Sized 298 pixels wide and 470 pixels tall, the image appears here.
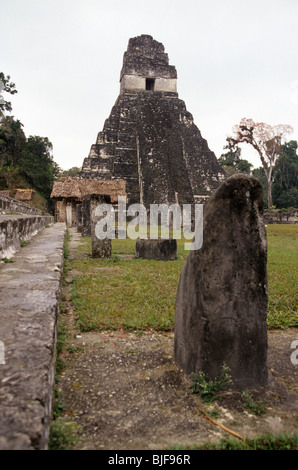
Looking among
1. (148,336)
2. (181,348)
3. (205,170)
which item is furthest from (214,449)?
(205,170)

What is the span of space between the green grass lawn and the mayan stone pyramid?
53.2ft

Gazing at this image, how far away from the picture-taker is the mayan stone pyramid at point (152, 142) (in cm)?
2352

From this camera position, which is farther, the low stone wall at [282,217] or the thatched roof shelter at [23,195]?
the low stone wall at [282,217]

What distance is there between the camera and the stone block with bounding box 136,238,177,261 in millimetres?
7430

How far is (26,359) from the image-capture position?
1581mm

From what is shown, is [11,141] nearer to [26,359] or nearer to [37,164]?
[37,164]

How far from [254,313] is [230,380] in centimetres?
42

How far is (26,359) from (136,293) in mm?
2754

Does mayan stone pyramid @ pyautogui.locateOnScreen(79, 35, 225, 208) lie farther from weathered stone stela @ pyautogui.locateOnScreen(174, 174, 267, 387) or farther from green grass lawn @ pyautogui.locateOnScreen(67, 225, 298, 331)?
weathered stone stela @ pyautogui.locateOnScreen(174, 174, 267, 387)

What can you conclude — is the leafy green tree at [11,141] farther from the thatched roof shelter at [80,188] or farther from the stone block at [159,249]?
the stone block at [159,249]

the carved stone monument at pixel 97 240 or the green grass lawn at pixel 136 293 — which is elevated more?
the carved stone monument at pixel 97 240

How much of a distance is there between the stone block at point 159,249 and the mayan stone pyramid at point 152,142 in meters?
15.0

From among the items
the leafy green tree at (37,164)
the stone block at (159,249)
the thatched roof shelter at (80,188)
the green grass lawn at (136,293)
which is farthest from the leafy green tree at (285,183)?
the stone block at (159,249)
